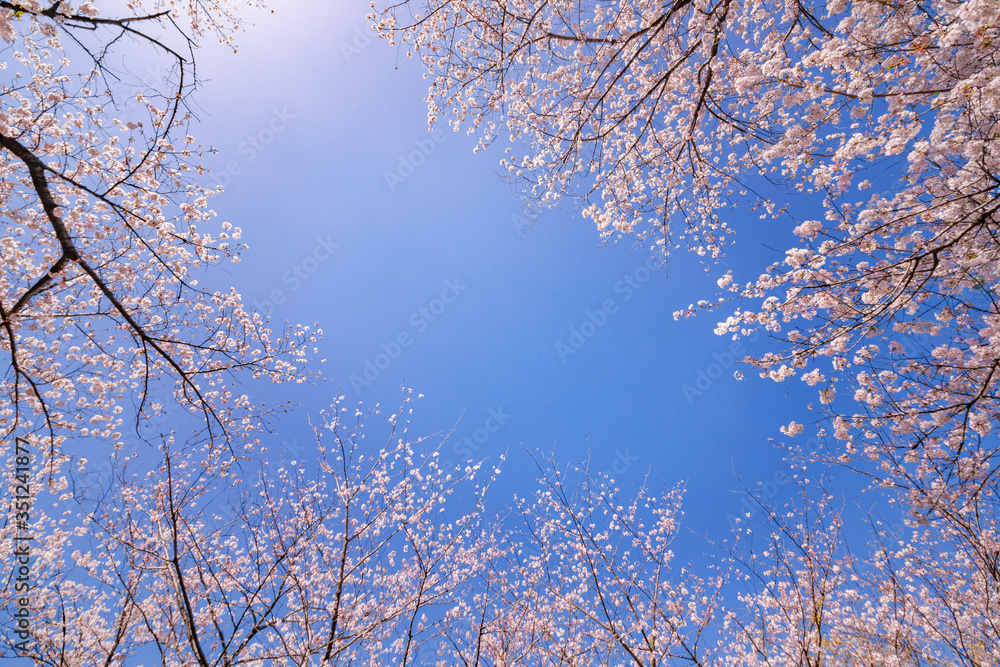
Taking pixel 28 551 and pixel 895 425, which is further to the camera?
pixel 28 551

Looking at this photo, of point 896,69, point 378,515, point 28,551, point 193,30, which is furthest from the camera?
point 28,551

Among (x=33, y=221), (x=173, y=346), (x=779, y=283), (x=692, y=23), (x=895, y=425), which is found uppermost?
(x=692, y=23)

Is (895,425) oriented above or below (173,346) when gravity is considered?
below

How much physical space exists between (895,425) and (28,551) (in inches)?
579

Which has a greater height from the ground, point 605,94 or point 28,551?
point 605,94

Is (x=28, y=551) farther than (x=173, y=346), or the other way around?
(x=28, y=551)

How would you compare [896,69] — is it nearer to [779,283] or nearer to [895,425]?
[779,283]

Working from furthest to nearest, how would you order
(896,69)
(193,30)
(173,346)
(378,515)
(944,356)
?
(378,515) → (173,346) → (193,30) → (944,356) → (896,69)

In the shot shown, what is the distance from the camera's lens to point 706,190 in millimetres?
6156

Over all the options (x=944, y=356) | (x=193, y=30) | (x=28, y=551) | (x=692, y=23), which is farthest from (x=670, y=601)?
(x=28, y=551)

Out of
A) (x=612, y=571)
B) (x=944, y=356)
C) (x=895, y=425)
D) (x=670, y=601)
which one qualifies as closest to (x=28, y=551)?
(x=612, y=571)

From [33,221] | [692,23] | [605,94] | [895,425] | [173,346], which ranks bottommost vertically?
[895,425]

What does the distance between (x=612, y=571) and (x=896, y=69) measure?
7274 mm

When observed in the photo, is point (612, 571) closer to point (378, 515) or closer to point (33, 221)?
point (378, 515)
